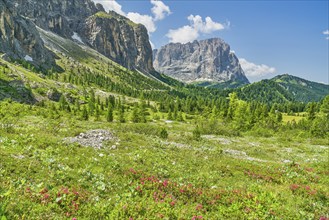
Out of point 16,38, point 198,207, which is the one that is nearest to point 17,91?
point 198,207

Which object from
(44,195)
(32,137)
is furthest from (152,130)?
(44,195)

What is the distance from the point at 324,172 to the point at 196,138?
63.4 ft

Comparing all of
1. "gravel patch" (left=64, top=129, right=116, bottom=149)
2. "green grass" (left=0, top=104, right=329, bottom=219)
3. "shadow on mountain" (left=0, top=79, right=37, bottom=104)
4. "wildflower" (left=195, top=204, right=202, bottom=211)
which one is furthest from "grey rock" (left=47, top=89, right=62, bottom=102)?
"wildflower" (left=195, top=204, right=202, bottom=211)

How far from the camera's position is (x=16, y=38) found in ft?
620

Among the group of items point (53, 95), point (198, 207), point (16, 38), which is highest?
point (16, 38)

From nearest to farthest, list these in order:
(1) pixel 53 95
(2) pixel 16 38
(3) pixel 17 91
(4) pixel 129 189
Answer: (4) pixel 129 189, (3) pixel 17 91, (1) pixel 53 95, (2) pixel 16 38

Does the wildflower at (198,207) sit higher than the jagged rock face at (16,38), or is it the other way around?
the jagged rock face at (16,38)

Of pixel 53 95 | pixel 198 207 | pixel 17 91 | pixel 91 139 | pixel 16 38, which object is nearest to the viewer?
pixel 198 207

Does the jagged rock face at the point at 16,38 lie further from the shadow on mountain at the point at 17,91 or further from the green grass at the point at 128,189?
the green grass at the point at 128,189

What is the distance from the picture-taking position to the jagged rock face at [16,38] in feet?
557

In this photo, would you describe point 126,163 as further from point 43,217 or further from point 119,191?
point 43,217

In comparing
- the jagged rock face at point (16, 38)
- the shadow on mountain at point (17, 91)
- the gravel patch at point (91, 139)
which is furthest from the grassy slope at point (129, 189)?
the jagged rock face at point (16, 38)

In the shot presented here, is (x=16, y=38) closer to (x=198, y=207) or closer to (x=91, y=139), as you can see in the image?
(x=91, y=139)

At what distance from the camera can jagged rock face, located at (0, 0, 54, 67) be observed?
16988 centimetres
